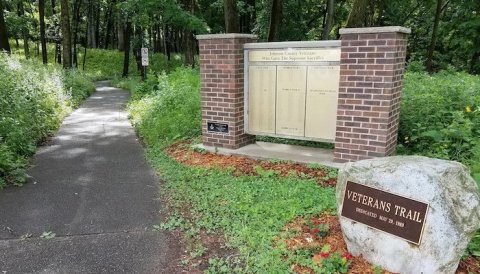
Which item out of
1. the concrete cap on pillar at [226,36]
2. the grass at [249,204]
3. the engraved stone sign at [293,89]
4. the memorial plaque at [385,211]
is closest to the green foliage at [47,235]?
the grass at [249,204]

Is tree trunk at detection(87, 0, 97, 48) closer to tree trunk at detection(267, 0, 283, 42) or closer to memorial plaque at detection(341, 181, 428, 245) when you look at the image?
tree trunk at detection(267, 0, 283, 42)

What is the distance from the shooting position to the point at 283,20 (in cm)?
2198

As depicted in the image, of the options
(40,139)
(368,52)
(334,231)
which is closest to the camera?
(334,231)

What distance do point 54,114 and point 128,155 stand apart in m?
3.99

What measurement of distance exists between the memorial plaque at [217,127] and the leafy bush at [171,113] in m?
1.30

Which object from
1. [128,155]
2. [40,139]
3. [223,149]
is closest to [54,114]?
[40,139]

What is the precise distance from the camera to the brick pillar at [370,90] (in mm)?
5156

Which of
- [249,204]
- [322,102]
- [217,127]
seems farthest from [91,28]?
[249,204]

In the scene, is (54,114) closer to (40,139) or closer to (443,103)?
(40,139)

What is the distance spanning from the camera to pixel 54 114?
10.2m

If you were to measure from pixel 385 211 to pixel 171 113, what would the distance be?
7082mm

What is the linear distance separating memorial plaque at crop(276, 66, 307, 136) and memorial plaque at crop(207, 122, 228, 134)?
37.1 inches

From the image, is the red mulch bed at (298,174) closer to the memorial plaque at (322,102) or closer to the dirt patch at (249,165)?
the dirt patch at (249,165)

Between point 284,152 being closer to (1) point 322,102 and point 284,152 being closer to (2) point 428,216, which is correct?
(1) point 322,102
